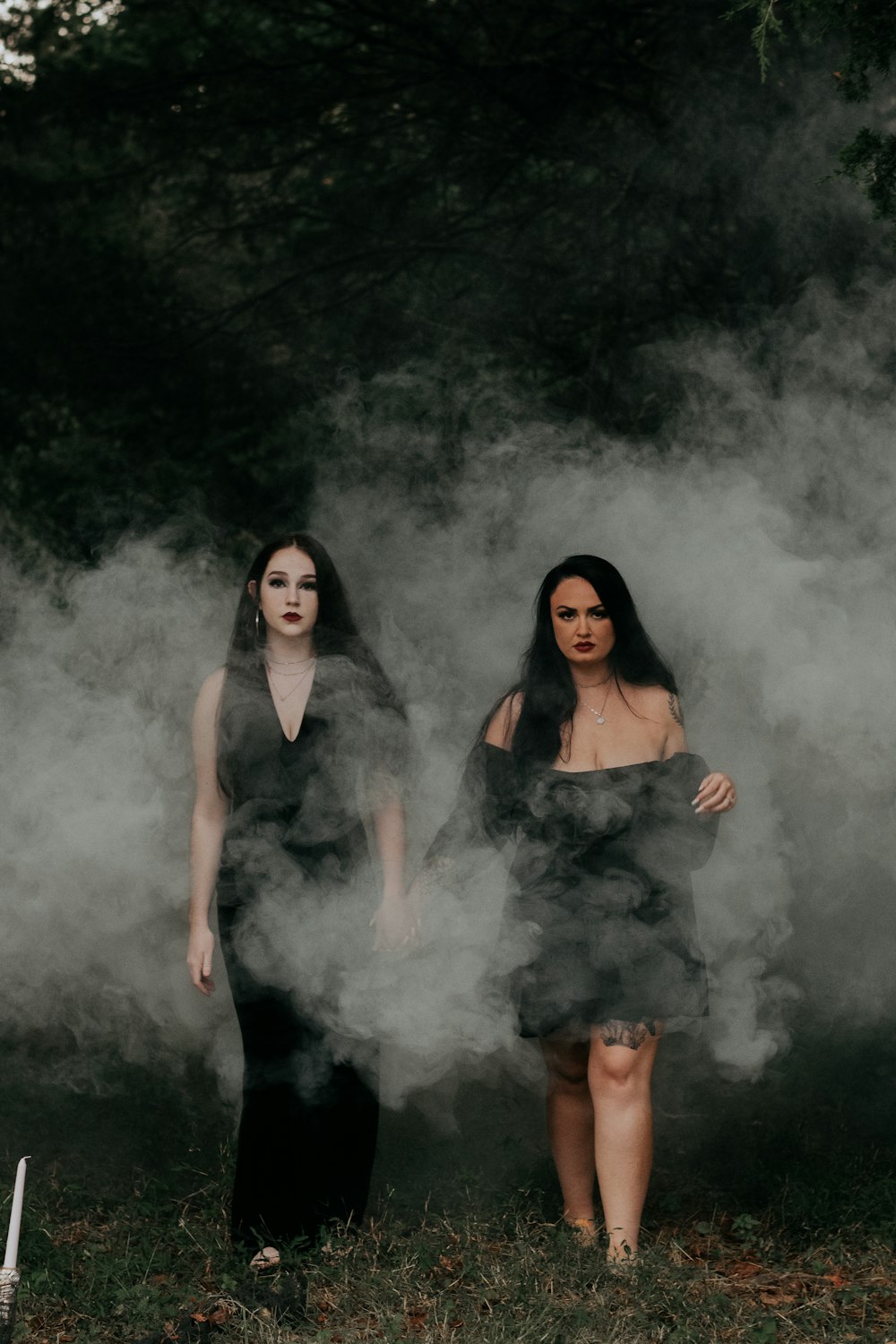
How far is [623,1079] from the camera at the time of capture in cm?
373

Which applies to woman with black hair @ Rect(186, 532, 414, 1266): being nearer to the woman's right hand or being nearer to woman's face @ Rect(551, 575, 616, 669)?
the woman's right hand

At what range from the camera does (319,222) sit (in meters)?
6.44

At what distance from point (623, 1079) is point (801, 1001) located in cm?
181

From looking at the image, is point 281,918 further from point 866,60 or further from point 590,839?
point 866,60

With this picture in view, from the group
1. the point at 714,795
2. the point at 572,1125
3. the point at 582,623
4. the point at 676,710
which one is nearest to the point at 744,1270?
the point at 572,1125

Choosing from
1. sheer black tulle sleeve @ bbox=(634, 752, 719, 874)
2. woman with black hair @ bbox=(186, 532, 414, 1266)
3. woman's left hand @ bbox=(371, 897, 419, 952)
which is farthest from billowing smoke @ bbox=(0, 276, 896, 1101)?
sheer black tulle sleeve @ bbox=(634, 752, 719, 874)

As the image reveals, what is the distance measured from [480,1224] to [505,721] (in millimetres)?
1539

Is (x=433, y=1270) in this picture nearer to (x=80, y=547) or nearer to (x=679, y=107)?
(x=80, y=547)

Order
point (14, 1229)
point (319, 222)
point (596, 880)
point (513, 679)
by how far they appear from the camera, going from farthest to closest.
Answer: point (319, 222) → point (513, 679) → point (596, 880) → point (14, 1229)

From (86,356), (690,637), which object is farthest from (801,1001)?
(86,356)

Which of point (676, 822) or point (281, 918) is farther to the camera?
point (281, 918)

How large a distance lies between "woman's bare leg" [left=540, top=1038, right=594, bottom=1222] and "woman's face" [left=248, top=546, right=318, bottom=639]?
137cm

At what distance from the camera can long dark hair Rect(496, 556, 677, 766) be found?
3.93 metres

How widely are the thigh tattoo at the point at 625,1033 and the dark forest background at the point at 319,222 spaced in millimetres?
2994
